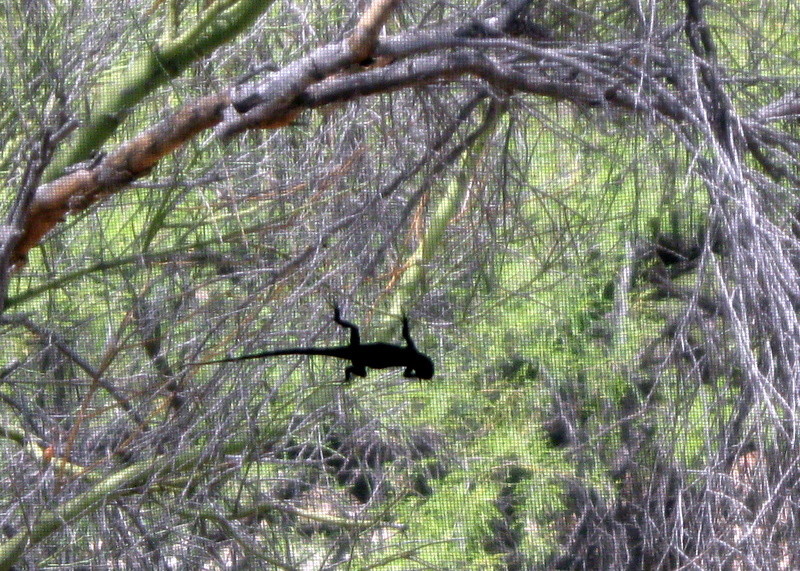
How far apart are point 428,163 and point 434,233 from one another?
0.32 meters

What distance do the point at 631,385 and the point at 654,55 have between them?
4.64 feet

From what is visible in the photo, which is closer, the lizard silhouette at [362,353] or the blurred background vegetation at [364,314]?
the blurred background vegetation at [364,314]

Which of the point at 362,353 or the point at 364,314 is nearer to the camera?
the point at 362,353

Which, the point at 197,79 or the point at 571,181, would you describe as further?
the point at 571,181

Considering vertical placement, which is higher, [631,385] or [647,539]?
[631,385]

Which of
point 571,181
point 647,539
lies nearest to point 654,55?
point 571,181

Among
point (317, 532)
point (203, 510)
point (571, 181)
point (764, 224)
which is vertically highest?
point (571, 181)

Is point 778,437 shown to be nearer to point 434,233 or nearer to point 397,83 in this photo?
point 397,83

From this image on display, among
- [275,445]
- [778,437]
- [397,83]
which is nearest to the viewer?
[778,437]

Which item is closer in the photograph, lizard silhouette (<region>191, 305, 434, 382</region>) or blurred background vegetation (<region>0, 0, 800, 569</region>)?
blurred background vegetation (<region>0, 0, 800, 569</region>)

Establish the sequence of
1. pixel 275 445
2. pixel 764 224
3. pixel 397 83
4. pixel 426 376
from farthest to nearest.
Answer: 1. pixel 275 445
2. pixel 426 376
3. pixel 397 83
4. pixel 764 224

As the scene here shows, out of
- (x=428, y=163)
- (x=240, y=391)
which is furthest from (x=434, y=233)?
(x=240, y=391)

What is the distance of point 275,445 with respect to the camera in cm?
275

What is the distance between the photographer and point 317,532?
3.12m
